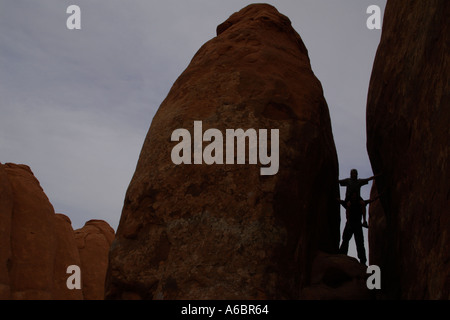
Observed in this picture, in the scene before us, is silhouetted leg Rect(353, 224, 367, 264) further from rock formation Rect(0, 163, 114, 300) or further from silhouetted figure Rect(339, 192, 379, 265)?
rock formation Rect(0, 163, 114, 300)

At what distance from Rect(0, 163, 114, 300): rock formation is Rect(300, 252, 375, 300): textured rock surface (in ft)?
32.9

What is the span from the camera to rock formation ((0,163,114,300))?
1456cm

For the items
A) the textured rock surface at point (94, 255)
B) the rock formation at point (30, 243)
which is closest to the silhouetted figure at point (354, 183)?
the rock formation at point (30, 243)

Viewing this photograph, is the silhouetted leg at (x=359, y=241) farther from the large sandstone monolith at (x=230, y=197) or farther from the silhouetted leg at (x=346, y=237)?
the large sandstone monolith at (x=230, y=197)

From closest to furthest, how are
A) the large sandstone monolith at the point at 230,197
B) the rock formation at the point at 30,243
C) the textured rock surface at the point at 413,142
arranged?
the textured rock surface at the point at 413,142 → the large sandstone monolith at the point at 230,197 → the rock formation at the point at 30,243

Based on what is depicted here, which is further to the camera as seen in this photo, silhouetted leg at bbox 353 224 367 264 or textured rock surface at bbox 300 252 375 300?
silhouetted leg at bbox 353 224 367 264

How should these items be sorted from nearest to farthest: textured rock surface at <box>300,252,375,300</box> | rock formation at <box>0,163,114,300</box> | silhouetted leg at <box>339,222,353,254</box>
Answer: textured rock surface at <box>300,252,375,300</box> < silhouetted leg at <box>339,222,353,254</box> < rock formation at <box>0,163,114,300</box>

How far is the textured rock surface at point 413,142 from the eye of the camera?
5.74 meters

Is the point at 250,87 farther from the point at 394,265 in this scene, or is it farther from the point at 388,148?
the point at 394,265

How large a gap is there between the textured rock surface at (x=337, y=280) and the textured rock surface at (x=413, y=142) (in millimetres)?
607

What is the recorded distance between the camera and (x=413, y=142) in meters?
6.86

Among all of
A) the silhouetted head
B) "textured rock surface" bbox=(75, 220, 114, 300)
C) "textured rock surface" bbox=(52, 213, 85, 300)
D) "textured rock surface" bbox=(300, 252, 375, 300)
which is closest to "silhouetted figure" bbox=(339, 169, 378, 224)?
the silhouetted head

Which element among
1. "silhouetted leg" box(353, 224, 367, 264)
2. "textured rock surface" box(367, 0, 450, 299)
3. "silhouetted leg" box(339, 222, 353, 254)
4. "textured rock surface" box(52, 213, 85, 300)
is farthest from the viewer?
"textured rock surface" box(52, 213, 85, 300)

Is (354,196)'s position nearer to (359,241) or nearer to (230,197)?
(359,241)
